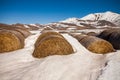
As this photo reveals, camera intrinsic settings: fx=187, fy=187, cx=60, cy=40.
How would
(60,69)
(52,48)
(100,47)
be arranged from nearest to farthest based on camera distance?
1. (60,69)
2. (52,48)
3. (100,47)

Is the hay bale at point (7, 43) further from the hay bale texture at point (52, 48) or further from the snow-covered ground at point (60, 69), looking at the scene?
the hay bale texture at point (52, 48)

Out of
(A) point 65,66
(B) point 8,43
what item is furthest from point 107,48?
(B) point 8,43

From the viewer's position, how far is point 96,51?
15.7 metres

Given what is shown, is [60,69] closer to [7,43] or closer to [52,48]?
[52,48]

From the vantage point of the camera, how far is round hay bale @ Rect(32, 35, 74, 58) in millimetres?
13743

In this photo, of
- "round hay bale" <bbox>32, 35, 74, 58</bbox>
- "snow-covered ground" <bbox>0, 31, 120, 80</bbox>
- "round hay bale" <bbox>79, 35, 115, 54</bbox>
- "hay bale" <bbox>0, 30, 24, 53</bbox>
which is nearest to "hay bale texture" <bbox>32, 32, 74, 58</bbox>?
"round hay bale" <bbox>32, 35, 74, 58</bbox>

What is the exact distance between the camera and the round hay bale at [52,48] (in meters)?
13.7

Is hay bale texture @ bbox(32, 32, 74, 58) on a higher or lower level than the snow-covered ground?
higher

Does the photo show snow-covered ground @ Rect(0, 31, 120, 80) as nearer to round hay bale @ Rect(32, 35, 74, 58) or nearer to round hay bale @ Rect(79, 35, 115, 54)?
round hay bale @ Rect(32, 35, 74, 58)

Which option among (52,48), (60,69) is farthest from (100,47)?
(60,69)

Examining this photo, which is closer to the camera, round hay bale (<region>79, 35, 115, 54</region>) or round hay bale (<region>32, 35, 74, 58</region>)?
round hay bale (<region>32, 35, 74, 58</region>)

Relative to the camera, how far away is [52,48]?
45.4 feet

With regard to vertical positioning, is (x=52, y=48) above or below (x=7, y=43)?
below

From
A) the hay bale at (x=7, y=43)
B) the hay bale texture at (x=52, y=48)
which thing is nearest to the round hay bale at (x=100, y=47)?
the hay bale texture at (x=52, y=48)
